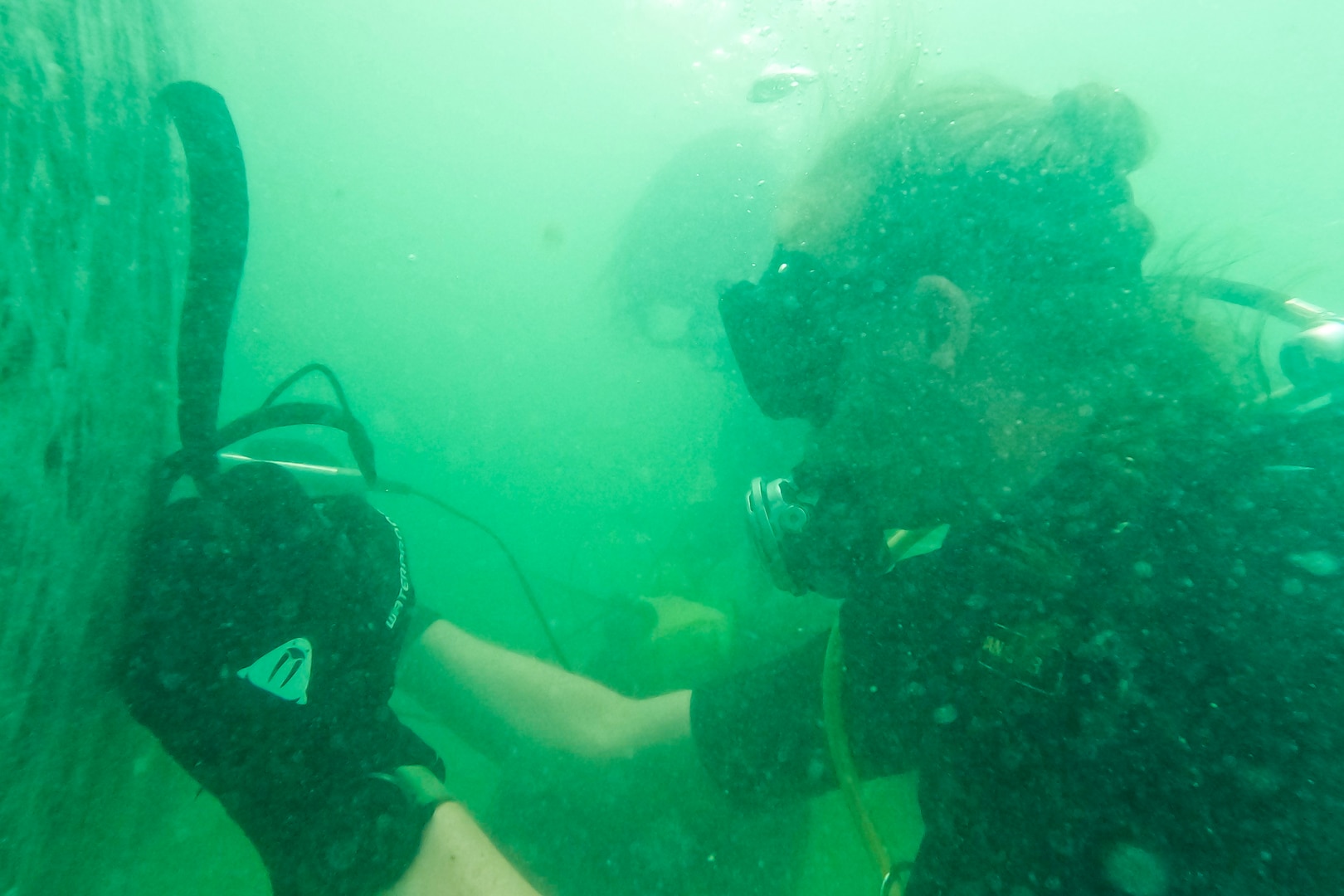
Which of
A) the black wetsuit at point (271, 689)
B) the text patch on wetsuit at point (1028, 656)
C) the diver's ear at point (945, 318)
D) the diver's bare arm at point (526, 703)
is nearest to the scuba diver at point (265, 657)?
the black wetsuit at point (271, 689)

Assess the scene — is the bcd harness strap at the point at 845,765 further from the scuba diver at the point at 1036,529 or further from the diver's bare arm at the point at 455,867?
the diver's bare arm at the point at 455,867

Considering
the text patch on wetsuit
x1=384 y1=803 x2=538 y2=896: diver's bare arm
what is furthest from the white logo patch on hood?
the text patch on wetsuit

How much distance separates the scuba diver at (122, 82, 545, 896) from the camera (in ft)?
4.53

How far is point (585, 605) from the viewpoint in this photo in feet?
25.6

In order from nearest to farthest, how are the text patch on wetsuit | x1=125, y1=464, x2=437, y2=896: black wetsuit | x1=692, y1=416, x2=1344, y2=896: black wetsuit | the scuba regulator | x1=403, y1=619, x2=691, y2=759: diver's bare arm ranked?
x1=692, y1=416, x2=1344, y2=896: black wetsuit < the text patch on wetsuit < x1=125, y1=464, x2=437, y2=896: black wetsuit < the scuba regulator < x1=403, y1=619, x2=691, y2=759: diver's bare arm

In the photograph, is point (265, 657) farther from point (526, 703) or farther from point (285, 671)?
point (526, 703)

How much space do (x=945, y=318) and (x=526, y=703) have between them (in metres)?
2.42

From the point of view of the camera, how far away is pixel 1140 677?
1115mm

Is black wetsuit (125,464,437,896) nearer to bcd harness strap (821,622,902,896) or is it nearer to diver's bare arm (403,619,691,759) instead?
diver's bare arm (403,619,691,759)

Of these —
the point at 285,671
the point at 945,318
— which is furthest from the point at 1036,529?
the point at 285,671

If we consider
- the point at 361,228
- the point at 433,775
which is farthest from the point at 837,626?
the point at 361,228

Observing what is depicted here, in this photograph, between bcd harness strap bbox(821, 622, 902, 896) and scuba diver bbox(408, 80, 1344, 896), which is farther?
bcd harness strap bbox(821, 622, 902, 896)

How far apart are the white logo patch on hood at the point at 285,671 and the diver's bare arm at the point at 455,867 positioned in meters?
0.52

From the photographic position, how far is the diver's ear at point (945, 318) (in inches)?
61.6
